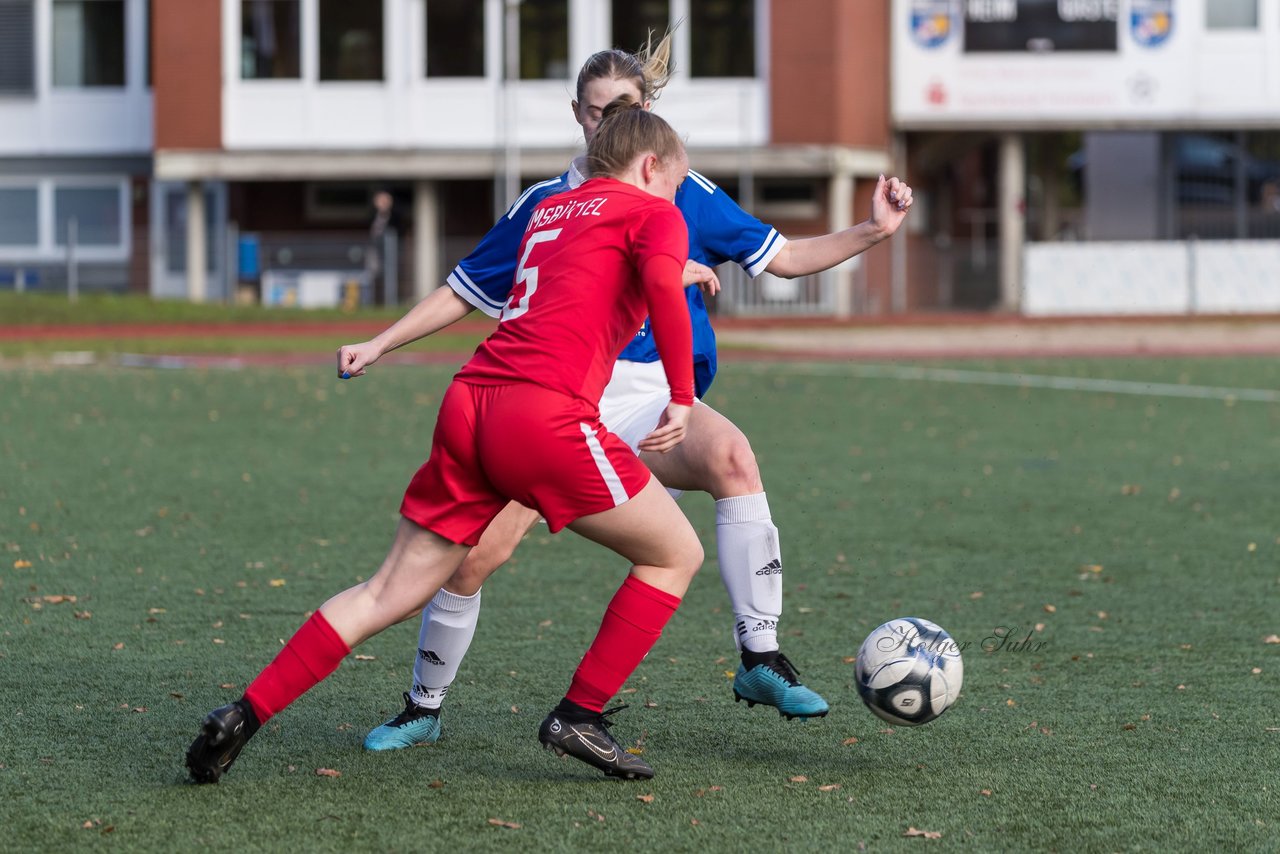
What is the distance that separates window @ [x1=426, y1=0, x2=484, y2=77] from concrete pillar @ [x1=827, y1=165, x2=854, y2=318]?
6909 millimetres

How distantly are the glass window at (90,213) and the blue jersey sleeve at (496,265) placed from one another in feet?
110

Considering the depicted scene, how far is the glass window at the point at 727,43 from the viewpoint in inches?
1315

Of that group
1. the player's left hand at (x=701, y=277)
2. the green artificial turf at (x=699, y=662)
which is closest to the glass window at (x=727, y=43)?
the green artificial turf at (x=699, y=662)

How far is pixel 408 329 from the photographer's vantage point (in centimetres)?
508

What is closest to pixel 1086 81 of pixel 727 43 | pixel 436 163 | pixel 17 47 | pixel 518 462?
pixel 727 43

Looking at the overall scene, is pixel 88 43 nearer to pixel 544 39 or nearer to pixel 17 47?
pixel 17 47

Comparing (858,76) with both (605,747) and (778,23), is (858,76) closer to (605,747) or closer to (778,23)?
(778,23)

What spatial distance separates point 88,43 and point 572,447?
35.1m

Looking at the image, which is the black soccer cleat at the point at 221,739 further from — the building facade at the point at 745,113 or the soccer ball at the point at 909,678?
the building facade at the point at 745,113

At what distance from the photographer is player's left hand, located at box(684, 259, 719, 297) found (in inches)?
194

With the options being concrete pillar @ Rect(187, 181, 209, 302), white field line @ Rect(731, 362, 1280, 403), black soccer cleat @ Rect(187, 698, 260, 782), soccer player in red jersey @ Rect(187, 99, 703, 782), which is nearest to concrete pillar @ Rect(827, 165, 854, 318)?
white field line @ Rect(731, 362, 1280, 403)

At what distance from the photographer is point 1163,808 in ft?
14.8

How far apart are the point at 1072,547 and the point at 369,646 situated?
3.91 m

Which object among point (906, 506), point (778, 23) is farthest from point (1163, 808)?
point (778, 23)
